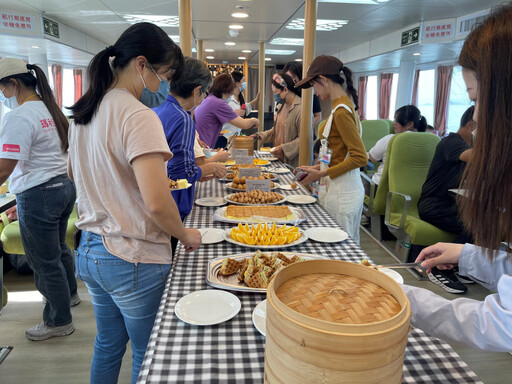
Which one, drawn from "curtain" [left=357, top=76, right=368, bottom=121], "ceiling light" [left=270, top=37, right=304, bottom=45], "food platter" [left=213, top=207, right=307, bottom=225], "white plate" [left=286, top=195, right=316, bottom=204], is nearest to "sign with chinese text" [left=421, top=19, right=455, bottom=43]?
"ceiling light" [left=270, top=37, right=304, bottom=45]

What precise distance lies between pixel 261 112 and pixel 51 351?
5364 mm

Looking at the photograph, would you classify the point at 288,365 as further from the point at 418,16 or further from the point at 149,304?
the point at 418,16

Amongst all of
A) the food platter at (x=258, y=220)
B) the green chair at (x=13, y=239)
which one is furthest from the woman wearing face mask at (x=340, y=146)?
the green chair at (x=13, y=239)

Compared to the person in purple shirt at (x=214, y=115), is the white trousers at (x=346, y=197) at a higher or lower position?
lower

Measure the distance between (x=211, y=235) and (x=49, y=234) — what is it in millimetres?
1134

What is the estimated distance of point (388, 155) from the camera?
3473mm

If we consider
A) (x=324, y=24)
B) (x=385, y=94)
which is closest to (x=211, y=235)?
(x=324, y=24)

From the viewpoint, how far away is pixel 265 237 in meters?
1.46

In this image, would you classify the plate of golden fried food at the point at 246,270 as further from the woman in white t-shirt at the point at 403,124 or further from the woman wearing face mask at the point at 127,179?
the woman in white t-shirt at the point at 403,124

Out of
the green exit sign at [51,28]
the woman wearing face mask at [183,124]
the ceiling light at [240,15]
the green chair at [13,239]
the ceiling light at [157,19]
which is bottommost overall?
the green chair at [13,239]

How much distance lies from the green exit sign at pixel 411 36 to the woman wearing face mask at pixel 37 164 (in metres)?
5.76

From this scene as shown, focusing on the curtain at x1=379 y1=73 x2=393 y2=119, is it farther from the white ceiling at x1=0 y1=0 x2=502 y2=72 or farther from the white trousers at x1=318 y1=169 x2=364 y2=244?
the white trousers at x1=318 y1=169 x2=364 y2=244

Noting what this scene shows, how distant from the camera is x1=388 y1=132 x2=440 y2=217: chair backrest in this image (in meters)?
3.33

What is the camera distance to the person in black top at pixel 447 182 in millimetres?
2865
